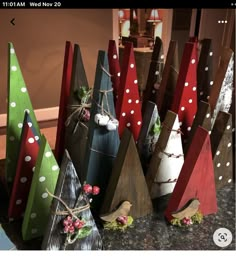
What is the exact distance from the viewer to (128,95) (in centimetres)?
57

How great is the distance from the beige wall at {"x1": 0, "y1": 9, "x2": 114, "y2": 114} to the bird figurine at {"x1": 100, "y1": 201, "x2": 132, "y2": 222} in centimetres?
27

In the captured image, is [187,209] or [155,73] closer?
[187,209]

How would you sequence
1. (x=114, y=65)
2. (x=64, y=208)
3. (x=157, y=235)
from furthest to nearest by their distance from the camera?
(x=114, y=65), (x=157, y=235), (x=64, y=208)

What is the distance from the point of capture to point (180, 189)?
51 centimetres

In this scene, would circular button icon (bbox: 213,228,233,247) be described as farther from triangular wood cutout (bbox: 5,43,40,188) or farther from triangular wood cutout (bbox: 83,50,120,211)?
triangular wood cutout (bbox: 5,43,40,188)

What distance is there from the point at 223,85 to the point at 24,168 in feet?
1.43

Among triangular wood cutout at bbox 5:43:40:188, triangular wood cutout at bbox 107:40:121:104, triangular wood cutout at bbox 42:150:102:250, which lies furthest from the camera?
triangular wood cutout at bbox 107:40:121:104

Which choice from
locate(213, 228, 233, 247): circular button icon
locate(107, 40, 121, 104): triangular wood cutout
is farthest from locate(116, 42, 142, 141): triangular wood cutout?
locate(213, 228, 233, 247): circular button icon

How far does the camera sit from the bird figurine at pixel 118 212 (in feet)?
1.60

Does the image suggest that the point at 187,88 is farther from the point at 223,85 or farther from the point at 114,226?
the point at 114,226

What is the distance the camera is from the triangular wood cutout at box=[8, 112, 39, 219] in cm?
46

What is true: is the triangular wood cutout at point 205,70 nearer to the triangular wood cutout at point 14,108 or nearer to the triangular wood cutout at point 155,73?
the triangular wood cutout at point 155,73

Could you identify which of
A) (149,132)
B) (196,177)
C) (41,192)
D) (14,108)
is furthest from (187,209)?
(14,108)
